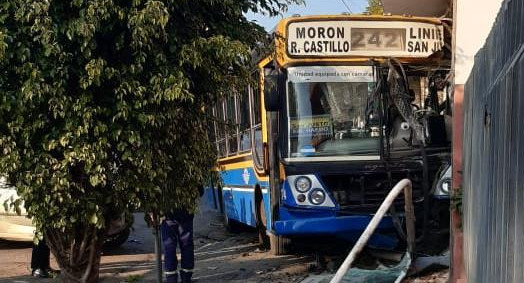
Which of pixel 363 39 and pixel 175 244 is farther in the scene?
pixel 363 39

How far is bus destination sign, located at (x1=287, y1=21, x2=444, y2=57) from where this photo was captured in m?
Answer: 8.65

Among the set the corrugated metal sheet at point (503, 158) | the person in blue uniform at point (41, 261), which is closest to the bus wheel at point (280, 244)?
the person in blue uniform at point (41, 261)

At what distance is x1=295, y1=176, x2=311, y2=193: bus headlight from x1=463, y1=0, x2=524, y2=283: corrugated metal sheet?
170 inches

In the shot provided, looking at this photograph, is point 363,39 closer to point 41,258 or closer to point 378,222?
point 378,222

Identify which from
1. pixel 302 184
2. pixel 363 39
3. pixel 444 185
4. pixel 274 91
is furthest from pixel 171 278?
pixel 363 39

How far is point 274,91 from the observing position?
827 centimetres

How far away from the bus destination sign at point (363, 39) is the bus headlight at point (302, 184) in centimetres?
157

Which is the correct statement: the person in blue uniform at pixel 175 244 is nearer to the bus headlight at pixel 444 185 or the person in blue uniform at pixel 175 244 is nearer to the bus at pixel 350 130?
the bus at pixel 350 130

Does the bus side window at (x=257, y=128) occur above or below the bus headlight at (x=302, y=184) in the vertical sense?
above

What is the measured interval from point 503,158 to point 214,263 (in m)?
7.76

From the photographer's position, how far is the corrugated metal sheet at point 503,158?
241cm

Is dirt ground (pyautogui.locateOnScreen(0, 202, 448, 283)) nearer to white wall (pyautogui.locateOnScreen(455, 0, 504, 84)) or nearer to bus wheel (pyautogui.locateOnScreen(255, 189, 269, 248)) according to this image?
bus wheel (pyautogui.locateOnScreen(255, 189, 269, 248))

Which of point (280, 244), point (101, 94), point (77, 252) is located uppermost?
point (101, 94)

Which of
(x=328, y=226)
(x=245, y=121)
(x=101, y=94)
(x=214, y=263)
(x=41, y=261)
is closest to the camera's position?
(x=101, y=94)
